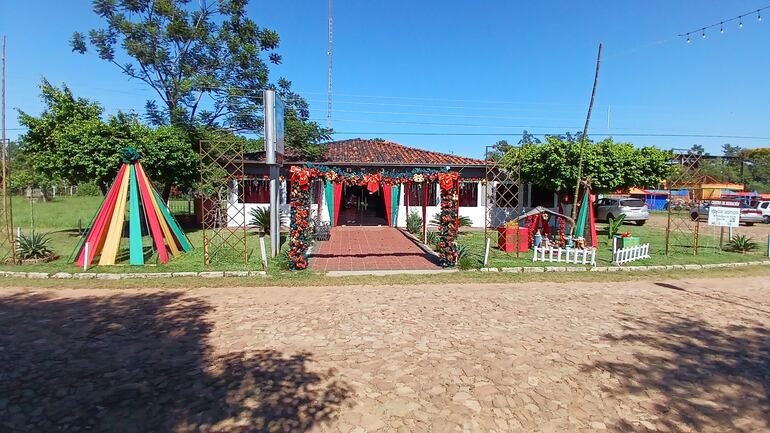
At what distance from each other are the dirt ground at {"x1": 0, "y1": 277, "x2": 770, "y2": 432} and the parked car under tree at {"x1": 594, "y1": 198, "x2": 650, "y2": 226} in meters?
16.2

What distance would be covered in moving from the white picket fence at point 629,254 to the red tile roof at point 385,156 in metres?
9.17

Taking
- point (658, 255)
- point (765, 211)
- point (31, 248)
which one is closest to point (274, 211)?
point (31, 248)

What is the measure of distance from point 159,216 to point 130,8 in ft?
49.0

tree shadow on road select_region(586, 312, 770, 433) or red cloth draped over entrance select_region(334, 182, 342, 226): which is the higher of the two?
red cloth draped over entrance select_region(334, 182, 342, 226)

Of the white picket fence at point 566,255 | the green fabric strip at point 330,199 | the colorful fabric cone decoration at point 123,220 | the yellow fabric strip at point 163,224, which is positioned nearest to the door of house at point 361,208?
the green fabric strip at point 330,199

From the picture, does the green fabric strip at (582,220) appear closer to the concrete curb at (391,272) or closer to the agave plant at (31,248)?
the concrete curb at (391,272)

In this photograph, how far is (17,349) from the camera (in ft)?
16.1

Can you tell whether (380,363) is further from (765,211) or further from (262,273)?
(765,211)

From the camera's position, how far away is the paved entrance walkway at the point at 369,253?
10.4m

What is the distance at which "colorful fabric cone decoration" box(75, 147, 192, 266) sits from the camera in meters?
9.95

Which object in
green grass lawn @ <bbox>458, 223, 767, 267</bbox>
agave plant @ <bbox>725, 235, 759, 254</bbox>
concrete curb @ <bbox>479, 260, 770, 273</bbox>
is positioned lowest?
concrete curb @ <bbox>479, 260, 770, 273</bbox>

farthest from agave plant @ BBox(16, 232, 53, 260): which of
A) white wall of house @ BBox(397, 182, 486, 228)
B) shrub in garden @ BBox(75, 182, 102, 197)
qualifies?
shrub in garden @ BBox(75, 182, 102, 197)

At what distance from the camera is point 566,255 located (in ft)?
35.2

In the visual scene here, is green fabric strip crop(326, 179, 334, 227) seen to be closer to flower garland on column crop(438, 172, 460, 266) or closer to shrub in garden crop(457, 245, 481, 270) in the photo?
flower garland on column crop(438, 172, 460, 266)
